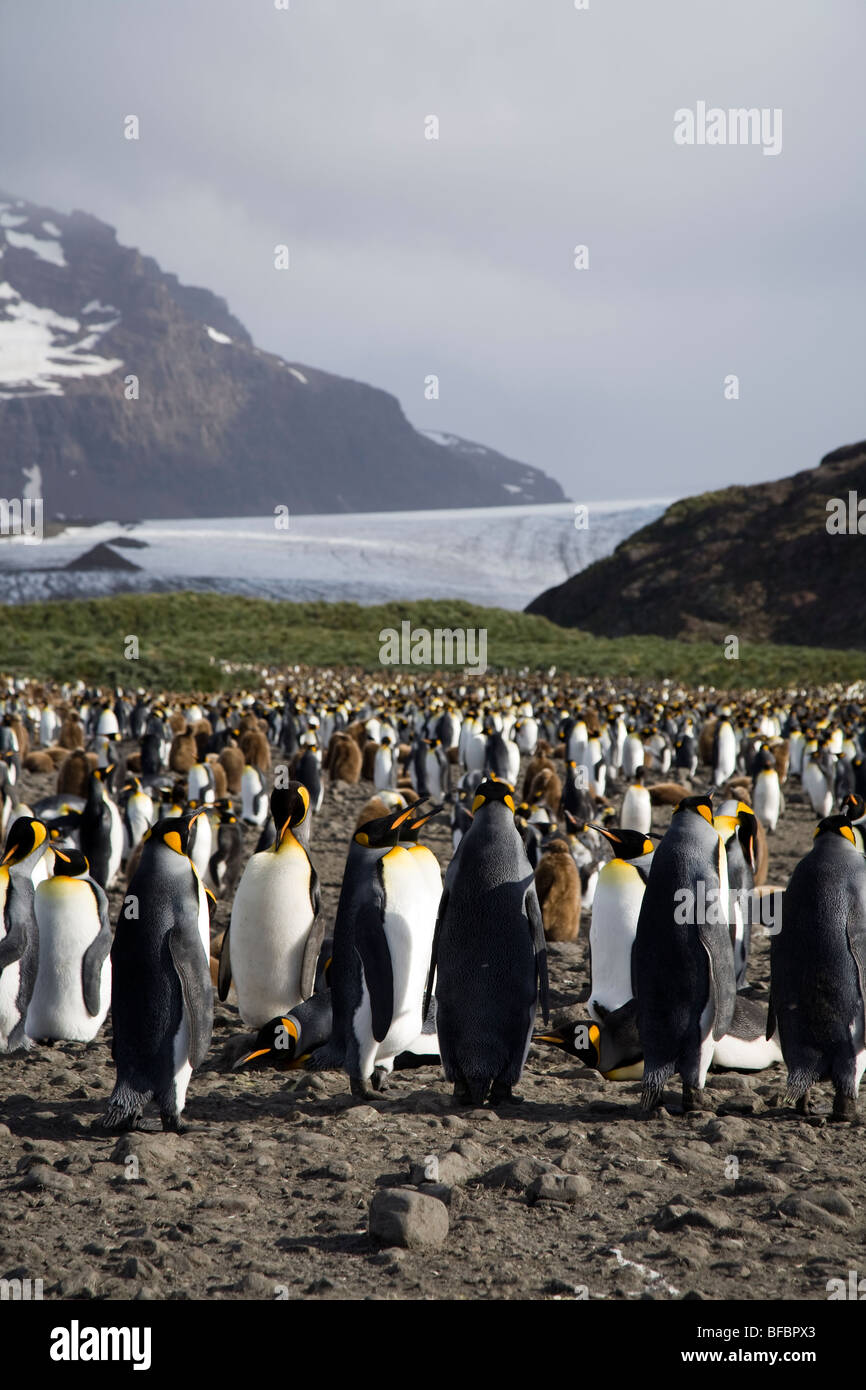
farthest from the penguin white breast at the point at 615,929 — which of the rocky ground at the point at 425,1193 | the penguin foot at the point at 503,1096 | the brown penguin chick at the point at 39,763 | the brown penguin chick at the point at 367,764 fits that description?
the brown penguin chick at the point at 39,763

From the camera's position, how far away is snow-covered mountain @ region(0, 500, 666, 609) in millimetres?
62094

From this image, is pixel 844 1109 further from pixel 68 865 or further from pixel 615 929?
pixel 68 865

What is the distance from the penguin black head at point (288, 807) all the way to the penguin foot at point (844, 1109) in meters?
2.44

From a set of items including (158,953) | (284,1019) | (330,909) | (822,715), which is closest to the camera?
(158,953)

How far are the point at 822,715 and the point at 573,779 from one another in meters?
13.2

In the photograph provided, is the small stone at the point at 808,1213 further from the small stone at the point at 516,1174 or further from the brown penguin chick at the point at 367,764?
the brown penguin chick at the point at 367,764

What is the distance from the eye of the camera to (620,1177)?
3.48 m

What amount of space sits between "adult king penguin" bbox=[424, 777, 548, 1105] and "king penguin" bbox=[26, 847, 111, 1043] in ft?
5.19

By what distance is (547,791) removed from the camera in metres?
11.3

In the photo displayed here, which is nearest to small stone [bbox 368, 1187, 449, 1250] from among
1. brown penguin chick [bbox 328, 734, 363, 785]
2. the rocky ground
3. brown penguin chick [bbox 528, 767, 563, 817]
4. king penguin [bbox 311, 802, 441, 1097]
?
the rocky ground

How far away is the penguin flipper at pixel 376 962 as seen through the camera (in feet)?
13.9

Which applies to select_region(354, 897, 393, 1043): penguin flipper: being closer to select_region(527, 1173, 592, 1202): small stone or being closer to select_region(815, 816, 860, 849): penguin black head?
select_region(527, 1173, 592, 1202): small stone
